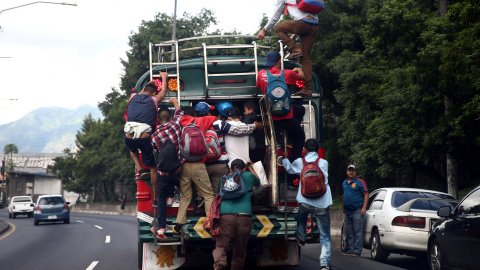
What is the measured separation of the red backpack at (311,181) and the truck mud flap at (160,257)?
2.08 meters

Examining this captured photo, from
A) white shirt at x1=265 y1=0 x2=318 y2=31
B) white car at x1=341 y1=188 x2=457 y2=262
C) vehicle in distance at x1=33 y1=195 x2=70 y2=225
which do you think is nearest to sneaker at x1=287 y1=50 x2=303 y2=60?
white shirt at x1=265 y1=0 x2=318 y2=31

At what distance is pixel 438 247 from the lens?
891cm

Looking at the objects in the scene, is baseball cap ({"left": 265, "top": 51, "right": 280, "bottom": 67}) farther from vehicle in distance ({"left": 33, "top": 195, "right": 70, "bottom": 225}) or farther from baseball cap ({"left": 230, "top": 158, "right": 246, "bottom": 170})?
vehicle in distance ({"left": 33, "top": 195, "right": 70, "bottom": 225})

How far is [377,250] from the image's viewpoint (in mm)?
11734

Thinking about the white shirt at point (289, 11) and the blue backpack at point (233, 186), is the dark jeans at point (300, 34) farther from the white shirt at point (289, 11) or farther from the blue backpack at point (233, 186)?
the blue backpack at point (233, 186)

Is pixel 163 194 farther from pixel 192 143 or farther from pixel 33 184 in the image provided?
pixel 33 184

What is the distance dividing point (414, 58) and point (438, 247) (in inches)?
323

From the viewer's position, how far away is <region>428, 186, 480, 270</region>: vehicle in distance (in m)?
7.62

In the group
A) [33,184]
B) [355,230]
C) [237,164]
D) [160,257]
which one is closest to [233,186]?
[237,164]

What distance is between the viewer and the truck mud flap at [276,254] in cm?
920

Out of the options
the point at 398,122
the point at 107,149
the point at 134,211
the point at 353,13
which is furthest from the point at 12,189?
the point at 398,122

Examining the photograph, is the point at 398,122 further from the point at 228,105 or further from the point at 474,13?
the point at 228,105

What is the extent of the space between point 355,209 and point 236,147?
4715mm

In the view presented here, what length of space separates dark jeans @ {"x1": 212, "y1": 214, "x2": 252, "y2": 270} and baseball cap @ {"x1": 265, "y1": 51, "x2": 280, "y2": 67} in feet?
7.74
